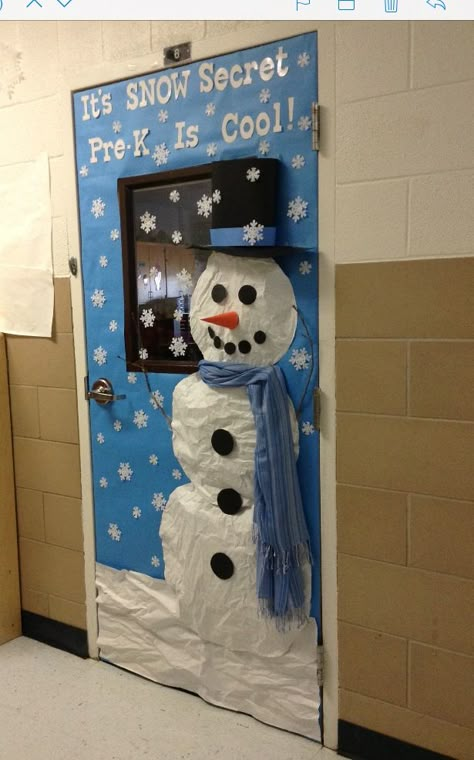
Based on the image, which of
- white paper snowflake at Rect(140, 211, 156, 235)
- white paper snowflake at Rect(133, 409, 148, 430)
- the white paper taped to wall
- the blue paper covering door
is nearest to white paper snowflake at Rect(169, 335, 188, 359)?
the blue paper covering door

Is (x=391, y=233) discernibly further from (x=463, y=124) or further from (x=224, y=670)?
(x=224, y=670)

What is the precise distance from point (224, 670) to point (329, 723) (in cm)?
37

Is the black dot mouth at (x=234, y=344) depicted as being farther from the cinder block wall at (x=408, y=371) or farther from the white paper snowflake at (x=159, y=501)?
the white paper snowflake at (x=159, y=501)

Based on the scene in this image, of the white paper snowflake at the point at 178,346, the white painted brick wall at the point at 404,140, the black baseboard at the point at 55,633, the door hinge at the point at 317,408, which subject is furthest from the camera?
the black baseboard at the point at 55,633

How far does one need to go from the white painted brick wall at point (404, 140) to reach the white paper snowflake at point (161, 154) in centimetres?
56

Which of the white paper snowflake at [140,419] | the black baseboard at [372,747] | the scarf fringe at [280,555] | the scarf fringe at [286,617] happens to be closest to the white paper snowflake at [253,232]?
the white paper snowflake at [140,419]

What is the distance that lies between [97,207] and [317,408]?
1020 millimetres

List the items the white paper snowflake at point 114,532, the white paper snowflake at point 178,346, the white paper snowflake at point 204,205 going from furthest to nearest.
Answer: the white paper snowflake at point 114,532 → the white paper snowflake at point 178,346 → the white paper snowflake at point 204,205

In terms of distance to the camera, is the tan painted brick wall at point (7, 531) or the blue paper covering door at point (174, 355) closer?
the blue paper covering door at point (174, 355)

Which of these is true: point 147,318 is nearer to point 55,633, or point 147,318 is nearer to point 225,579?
point 225,579

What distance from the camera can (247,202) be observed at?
1.83 metres

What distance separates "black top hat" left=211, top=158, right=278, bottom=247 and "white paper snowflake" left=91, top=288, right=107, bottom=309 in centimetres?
56

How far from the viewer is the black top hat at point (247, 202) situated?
182 centimetres

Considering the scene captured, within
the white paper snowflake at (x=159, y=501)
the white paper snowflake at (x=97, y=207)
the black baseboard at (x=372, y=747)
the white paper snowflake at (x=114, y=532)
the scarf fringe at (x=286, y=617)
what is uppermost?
the white paper snowflake at (x=97, y=207)
